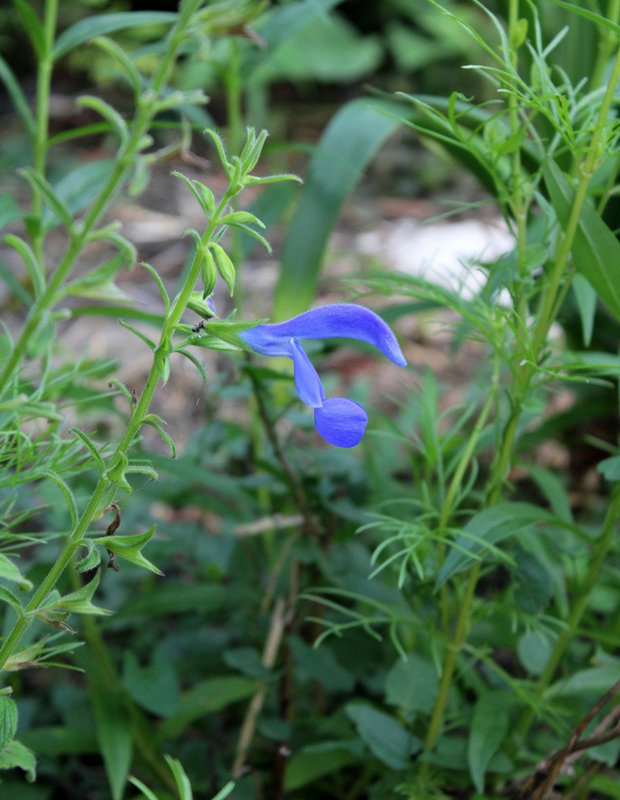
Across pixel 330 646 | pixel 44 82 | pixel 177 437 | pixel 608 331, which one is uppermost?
pixel 44 82

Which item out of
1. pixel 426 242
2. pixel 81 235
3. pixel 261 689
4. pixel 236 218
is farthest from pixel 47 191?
pixel 426 242

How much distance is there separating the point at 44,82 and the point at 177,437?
3.57ft

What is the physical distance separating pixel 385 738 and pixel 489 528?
300 millimetres

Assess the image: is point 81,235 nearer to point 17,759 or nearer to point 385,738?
point 17,759

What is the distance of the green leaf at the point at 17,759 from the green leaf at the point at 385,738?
0.39m

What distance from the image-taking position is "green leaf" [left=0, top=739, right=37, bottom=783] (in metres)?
0.70

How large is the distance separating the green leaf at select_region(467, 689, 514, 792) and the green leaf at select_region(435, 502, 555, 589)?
0.68 ft

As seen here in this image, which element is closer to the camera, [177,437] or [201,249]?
[201,249]

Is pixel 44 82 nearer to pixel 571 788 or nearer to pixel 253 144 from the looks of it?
pixel 253 144

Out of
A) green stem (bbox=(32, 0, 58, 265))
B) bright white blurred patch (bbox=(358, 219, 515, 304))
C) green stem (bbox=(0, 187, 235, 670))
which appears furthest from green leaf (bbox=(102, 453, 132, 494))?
bright white blurred patch (bbox=(358, 219, 515, 304))

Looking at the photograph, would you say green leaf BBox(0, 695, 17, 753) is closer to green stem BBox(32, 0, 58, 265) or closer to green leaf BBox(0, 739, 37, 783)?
green leaf BBox(0, 739, 37, 783)

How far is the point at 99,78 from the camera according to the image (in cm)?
421

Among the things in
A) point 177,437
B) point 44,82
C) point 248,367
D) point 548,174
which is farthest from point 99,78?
point 548,174

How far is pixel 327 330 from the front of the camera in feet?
2.20
